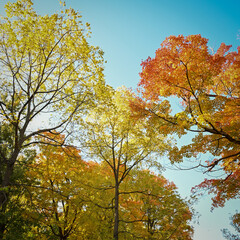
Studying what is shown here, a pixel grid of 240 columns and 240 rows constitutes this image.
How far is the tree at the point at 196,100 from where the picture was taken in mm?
6395

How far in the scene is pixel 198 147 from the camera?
701 centimetres

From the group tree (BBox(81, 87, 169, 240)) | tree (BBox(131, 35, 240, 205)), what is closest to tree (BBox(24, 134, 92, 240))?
tree (BBox(81, 87, 169, 240))

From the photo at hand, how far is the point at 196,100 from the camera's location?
6.62 m

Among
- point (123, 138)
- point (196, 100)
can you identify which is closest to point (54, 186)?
point (123, 138)

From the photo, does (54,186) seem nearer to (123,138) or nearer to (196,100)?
(123,138)

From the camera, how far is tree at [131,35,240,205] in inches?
252

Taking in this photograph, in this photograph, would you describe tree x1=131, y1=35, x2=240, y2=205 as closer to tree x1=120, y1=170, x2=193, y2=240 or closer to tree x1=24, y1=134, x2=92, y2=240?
tree x1=120, y1=170, x2=193, y2=240

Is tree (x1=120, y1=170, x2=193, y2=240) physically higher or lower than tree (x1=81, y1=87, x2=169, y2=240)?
lower

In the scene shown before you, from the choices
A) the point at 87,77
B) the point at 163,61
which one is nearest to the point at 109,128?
the point at 87,77

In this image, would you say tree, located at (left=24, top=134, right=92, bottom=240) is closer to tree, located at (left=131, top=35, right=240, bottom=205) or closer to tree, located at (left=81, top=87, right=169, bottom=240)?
tree, located at (left=81, top=87, right=169, bottom=240)

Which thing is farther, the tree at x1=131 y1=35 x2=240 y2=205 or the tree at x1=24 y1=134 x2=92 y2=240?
the tree at x1=24 y1=134 x2=92 y2=240

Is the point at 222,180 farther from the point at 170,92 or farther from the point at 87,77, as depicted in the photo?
the point at 87,77

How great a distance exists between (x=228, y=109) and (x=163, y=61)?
3.16 m

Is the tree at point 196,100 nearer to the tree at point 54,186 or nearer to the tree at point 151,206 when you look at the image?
the tree at point 151,206
